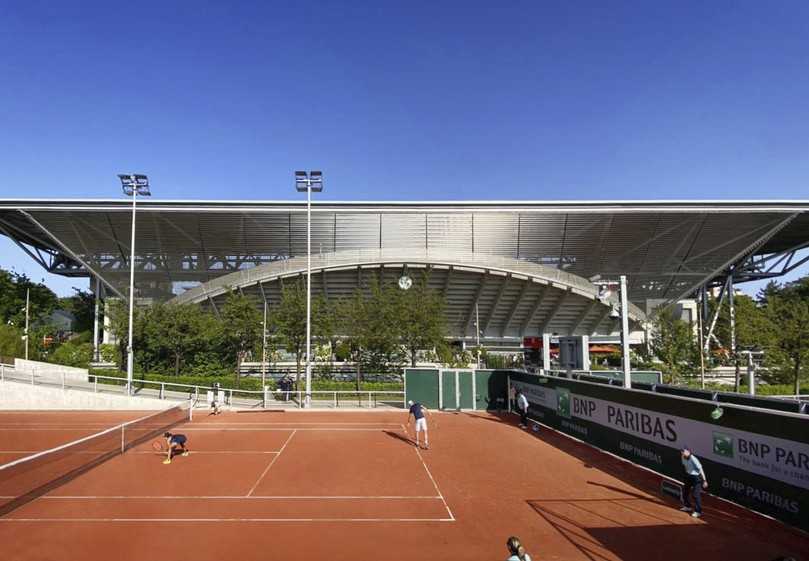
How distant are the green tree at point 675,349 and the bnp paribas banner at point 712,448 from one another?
16.9 metres

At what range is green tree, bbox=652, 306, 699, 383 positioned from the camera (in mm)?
33969

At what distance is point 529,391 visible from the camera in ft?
84.1

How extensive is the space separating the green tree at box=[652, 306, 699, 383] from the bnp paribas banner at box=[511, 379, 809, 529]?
55.4 feet

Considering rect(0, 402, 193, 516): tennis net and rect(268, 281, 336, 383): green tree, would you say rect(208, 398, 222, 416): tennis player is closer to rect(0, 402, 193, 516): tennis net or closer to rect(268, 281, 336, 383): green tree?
rect(0, 402, 193, 516): tennis net

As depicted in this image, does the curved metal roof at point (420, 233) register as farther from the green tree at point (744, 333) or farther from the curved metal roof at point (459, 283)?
the green tree at point (744, 333)

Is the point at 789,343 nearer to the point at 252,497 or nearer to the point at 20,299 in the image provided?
the point at 252,497

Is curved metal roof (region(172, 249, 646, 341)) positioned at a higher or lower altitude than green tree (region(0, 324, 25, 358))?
higher

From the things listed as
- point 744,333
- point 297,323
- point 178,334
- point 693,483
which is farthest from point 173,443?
point 744,333

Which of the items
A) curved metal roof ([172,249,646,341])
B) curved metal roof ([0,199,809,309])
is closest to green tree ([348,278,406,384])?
curved metal roof ([172,249,646,341])

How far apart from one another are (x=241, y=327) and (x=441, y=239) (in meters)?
24.4

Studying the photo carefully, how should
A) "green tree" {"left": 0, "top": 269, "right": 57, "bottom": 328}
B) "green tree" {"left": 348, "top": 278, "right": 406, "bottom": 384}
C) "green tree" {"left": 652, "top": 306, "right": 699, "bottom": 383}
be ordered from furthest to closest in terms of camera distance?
"green tree" {"left": 0, "top": 269, "right": 57, "bottom": 328}, "green tree" {"left": 348, "top": 278, "right": 406, "bottom": 384}, "green tree" {"left": 652, "top": 306, "right": 699, "bottom": 383}

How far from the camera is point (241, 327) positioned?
3728 centimetres

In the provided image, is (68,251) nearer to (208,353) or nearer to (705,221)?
(208,353)

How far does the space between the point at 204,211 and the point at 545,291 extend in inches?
1374
